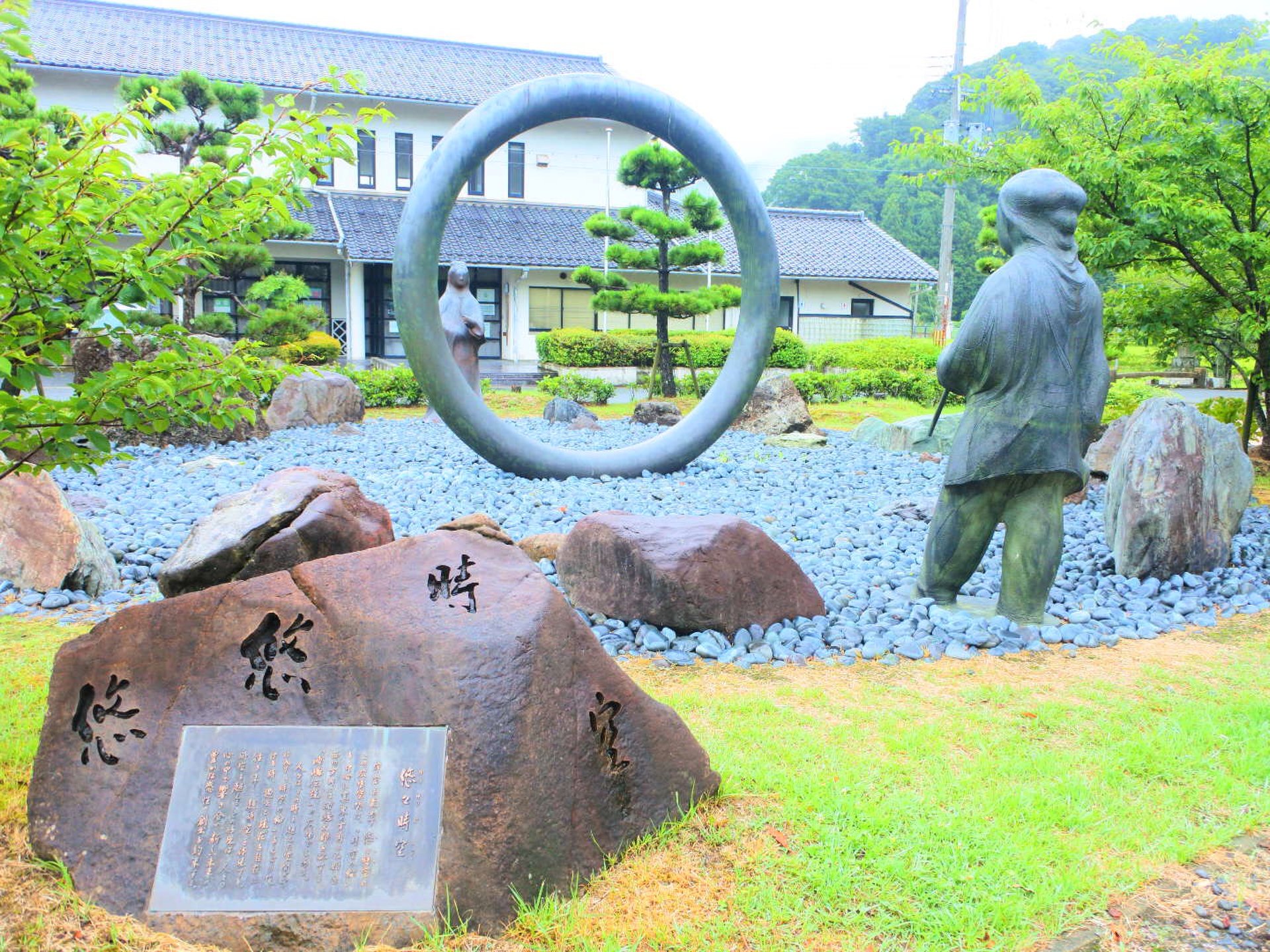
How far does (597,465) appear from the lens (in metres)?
8.71

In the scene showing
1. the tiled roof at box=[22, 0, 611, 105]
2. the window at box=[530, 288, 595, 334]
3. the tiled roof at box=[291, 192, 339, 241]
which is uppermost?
the tiled roof at box=[22, 0, 611, 105]

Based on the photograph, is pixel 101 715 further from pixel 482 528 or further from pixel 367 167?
pixel 367 167

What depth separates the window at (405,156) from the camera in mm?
23250

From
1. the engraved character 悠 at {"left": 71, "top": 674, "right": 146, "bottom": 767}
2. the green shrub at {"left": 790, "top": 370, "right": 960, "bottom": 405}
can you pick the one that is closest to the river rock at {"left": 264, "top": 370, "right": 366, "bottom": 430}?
the green shrub at {"left": 790, "top": 370, "right": 960, "bottom": 405}

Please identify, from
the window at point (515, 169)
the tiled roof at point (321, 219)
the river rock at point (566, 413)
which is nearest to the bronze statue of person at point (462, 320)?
the river rock at point (566, 413)

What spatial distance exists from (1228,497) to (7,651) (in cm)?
732

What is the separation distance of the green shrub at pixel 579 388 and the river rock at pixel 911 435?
6214 mm

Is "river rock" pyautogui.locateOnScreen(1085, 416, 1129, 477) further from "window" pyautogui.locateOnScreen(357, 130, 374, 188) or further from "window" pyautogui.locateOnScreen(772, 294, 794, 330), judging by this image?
"window" pyautogui.locateOnScreen(357, 130, 374, 188)

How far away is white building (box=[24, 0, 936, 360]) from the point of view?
2131cm

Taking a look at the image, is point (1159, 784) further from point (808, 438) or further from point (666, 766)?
point (808, 438)

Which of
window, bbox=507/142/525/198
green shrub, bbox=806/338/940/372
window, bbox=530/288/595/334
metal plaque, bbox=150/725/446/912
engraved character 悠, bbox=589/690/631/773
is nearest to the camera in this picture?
metal plaque, bbox=150/725/446/912

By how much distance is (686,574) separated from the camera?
4922mm

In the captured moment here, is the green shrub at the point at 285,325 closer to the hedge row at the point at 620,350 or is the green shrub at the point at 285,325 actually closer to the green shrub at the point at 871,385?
the hedge row at the point at 620,350

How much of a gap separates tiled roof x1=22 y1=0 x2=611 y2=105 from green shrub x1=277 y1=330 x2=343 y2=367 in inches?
266
